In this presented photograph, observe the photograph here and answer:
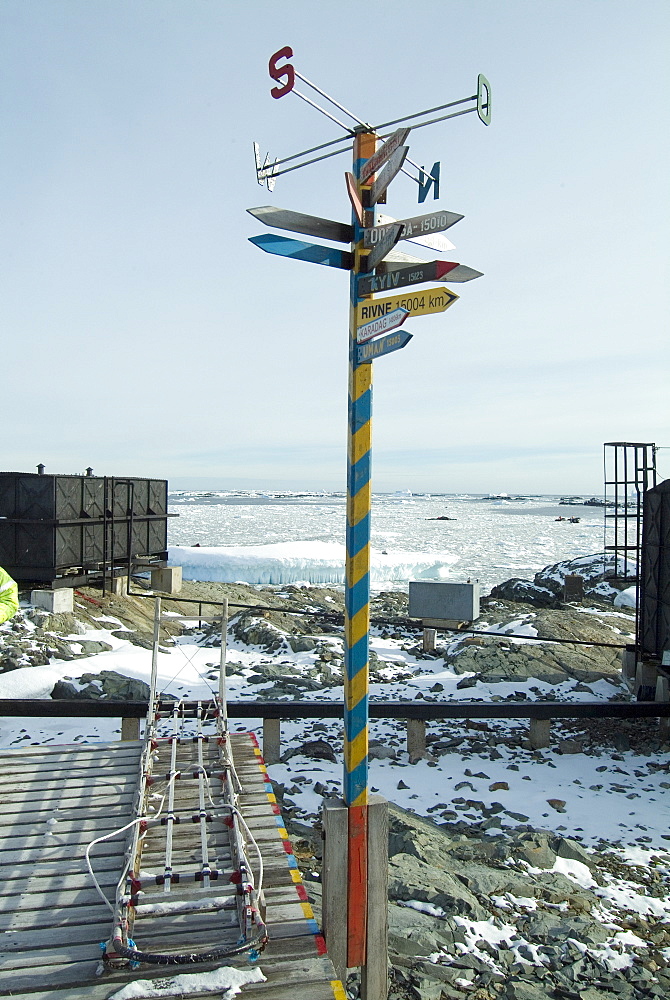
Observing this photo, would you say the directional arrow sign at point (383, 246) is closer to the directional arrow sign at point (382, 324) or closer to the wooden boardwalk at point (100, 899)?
the directional arrow sign at point (382, 324)

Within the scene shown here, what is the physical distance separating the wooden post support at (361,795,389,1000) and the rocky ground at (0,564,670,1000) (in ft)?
1.09

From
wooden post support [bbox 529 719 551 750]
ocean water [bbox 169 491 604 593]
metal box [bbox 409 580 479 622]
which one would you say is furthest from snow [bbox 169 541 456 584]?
wooden post support [bbox 529 719 551 750]

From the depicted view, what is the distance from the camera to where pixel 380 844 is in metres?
4.15

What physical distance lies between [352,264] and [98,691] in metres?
8.89

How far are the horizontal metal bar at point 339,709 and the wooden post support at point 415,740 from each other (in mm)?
301

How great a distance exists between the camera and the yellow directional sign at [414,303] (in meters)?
3.64

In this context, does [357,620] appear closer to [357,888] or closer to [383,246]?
[357,888]

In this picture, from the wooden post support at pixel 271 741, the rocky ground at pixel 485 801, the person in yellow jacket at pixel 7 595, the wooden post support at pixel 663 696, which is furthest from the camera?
the wooden post support at pixel 663 696

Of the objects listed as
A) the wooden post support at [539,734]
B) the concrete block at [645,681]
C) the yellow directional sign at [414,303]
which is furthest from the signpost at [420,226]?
the concrete block at [645,681]

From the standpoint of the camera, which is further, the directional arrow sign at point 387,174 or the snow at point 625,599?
the snow at point 625,599

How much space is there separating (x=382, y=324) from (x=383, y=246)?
499 mm

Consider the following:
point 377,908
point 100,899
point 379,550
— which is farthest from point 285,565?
point 377,908

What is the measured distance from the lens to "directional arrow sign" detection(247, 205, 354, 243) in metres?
3.94

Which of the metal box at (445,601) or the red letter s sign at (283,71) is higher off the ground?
the red letter s sign at (283,71)
